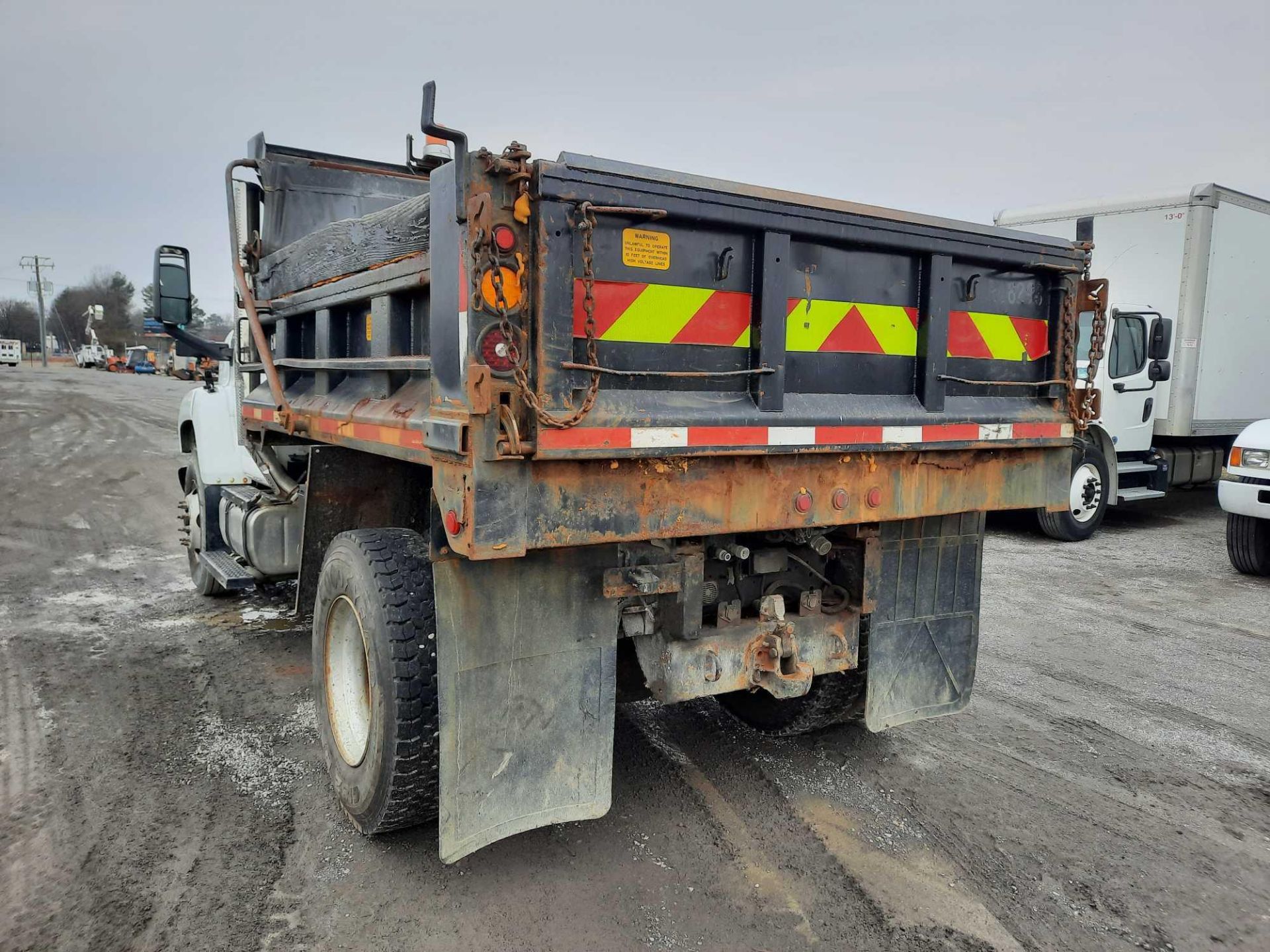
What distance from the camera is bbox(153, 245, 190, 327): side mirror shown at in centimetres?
522

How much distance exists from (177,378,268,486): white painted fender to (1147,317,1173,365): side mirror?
909 cm

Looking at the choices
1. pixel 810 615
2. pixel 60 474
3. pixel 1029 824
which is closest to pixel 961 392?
pixel 810 615

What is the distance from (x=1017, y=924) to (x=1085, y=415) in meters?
2.02

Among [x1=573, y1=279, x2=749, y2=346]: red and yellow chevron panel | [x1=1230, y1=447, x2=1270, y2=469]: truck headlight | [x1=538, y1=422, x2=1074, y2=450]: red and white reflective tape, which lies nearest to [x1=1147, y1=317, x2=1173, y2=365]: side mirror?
[x1=1230, y1=447, x2=1270, y2=469]: truck headlight

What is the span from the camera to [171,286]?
5242mm

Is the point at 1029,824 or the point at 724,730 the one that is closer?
the point at 1029,824

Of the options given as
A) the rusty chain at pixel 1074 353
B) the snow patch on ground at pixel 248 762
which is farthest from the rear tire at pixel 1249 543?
the snow patch on ground at pixel 248 762

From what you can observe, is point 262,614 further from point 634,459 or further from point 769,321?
point 769,321

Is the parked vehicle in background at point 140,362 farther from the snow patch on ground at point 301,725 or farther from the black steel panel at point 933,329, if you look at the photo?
the black steel panel at point 933,329

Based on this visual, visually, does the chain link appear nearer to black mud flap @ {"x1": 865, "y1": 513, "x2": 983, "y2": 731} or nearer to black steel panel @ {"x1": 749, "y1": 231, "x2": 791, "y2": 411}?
black steel panel @ {"x1": 749, "y1": 231, "x2": 791, "y2": 411}

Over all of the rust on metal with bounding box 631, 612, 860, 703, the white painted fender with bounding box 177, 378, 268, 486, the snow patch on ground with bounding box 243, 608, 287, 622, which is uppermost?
the white painted fender with bounding box 177, 378, 268, 486

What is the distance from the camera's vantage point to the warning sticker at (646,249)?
2.65 m

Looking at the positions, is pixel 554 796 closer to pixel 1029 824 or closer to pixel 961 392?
pixel 1029 824

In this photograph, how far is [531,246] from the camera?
248 centimetres
